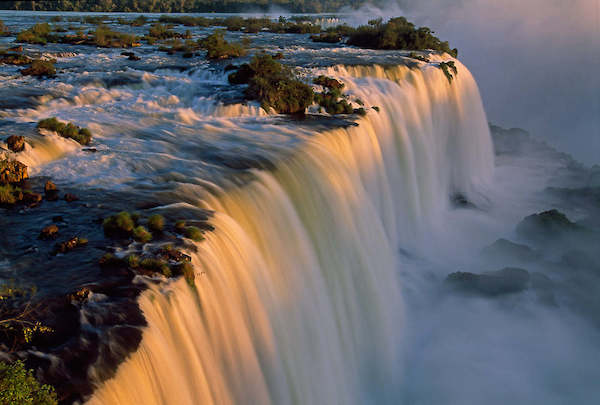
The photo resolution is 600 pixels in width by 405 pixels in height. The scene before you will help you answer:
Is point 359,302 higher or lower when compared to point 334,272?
lower

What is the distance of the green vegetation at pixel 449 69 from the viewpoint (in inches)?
996

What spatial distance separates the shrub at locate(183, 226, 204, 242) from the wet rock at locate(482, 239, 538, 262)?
41.5 feet

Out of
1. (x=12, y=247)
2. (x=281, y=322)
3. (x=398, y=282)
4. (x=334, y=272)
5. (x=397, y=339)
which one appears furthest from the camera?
(x=398, y=282)

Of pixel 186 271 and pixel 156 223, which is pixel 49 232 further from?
pixel 186 271

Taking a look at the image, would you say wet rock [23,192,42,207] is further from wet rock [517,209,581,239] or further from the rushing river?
wet rock [517,209,581,239]

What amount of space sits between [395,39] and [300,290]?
24918mm

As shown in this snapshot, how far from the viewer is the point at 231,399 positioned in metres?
6.66

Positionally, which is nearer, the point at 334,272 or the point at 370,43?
the point at 334,272

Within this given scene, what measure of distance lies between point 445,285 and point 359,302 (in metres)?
4.94

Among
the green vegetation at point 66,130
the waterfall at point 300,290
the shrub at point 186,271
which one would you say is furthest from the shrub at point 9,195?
the shrub at point 186,271

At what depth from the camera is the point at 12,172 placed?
31.2 feet

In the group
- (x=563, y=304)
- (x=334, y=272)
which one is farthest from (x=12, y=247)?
(x=563, y=304)

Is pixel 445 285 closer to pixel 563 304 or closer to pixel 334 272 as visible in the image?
pixel 563 304

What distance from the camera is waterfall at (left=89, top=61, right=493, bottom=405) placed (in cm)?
618
